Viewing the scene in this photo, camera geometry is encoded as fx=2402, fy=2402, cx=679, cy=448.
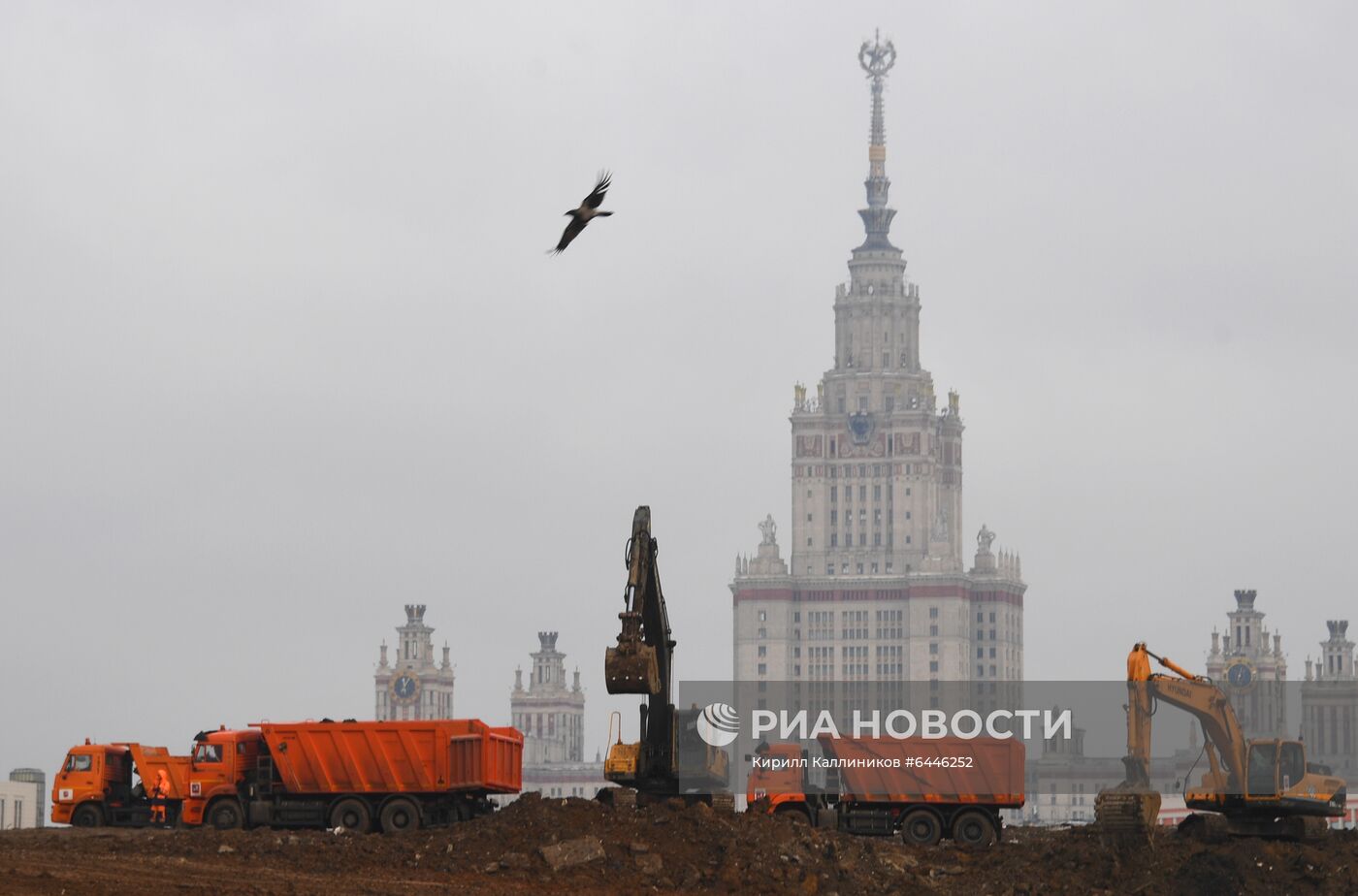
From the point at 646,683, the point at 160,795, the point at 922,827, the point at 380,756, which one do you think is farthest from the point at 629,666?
the point at 160,795

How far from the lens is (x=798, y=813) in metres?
62.0

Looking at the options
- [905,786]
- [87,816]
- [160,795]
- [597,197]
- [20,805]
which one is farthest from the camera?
[20,805]

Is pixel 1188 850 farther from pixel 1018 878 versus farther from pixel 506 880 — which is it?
pixel 506 880

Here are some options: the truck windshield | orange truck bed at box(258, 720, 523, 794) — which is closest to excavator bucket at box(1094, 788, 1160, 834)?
orange truck bed at box(258, 720, 523, 794)

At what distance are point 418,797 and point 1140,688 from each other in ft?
60.9

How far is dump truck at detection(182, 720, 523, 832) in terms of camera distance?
59906mm

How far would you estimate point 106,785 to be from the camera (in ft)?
211

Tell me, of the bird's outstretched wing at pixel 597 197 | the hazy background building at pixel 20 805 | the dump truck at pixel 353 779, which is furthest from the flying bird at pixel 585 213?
the hazy background building at pixel 20 805

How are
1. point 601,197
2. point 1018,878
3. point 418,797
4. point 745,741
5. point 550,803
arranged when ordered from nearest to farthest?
point 601,197
point 1018,878
point 550,803
point 418,797
point 745,741

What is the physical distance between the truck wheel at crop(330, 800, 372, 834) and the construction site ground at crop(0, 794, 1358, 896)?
23.6 feet

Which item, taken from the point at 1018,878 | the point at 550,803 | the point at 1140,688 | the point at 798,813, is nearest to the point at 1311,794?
the point at 1140,688

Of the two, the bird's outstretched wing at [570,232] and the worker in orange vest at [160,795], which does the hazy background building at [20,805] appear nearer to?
the worker in orange vest at [160,795]

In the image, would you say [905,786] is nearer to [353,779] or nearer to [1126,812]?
[1126,812]

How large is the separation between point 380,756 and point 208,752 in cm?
510
